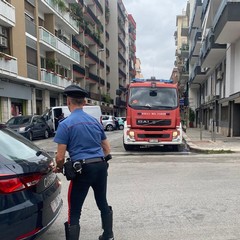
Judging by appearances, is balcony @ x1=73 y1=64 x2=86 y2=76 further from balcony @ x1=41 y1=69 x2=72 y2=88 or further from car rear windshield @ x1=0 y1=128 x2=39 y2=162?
car rear windshield @ x1=0 y1=128 x2=39 y2=162

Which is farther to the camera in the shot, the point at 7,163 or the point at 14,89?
the point at 14,89

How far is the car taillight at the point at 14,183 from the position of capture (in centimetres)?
281

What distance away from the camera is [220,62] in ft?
79.9

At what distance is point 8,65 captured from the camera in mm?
21016

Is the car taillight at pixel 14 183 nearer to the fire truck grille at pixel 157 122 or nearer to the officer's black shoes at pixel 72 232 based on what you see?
the officer's black shoes at pixel 72 232

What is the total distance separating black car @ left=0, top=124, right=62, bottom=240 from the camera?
279 cm

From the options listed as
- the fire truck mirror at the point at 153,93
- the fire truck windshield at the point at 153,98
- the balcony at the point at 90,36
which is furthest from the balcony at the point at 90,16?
the fire truck mirror at the point at 153,93

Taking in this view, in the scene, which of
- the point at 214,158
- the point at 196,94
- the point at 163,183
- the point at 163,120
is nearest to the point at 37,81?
the point at 163,120

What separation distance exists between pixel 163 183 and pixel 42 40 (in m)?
23.0

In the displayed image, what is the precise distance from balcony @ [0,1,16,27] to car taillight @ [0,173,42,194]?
65.4 ft

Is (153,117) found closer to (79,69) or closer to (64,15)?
(64,15)

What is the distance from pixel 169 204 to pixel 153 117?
22.4ft

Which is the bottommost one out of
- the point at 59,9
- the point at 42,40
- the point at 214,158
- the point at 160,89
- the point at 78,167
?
the point at 214,158

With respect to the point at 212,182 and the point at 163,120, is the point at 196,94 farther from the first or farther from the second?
the point at 212,182
